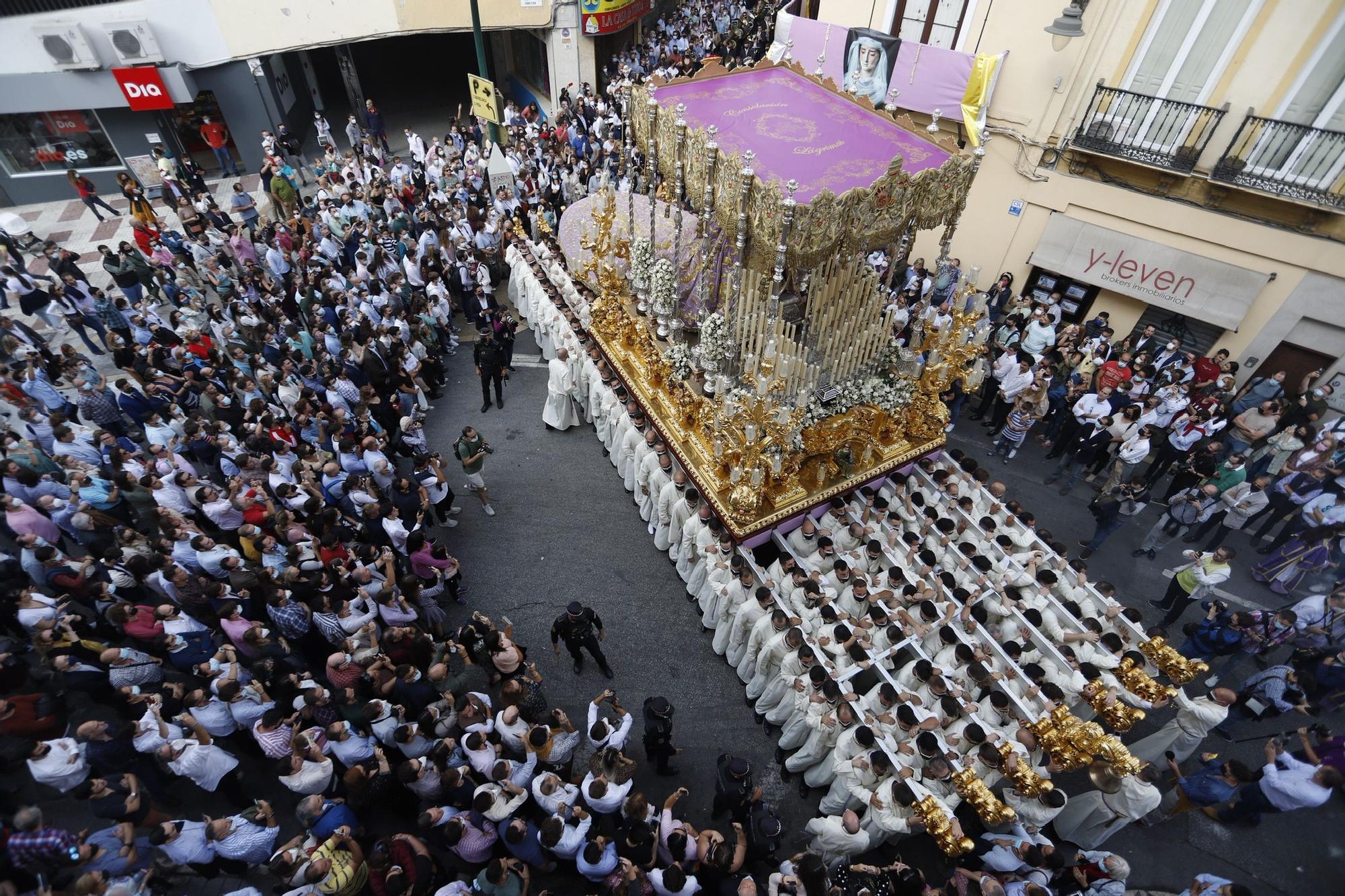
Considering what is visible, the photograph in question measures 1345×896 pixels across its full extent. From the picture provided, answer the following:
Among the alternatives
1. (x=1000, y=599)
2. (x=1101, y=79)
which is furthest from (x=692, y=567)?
(x=1101, y=79)

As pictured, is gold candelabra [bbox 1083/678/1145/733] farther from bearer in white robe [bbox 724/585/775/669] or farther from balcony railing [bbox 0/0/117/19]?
balcony railing [bbox 0/0/117/19]

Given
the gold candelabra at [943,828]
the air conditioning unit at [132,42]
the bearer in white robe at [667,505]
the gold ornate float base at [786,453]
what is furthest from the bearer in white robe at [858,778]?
the air conditioning unit at [132,42]

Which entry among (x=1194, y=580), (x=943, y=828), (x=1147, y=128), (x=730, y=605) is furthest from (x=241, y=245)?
(x=1147, y=128)

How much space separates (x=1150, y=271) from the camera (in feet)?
40.8

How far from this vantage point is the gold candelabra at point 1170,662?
6879 millimetres

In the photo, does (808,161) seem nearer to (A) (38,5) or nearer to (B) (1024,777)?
(B) (1024,777)

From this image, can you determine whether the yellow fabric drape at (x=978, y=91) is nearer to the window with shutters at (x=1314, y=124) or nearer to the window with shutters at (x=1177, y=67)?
the window with shutters at (x=1177, y=67)

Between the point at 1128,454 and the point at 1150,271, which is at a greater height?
the point at 1150,271

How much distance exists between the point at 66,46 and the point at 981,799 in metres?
24.0

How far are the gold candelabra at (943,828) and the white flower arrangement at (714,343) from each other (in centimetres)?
599

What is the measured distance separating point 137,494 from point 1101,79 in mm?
17272

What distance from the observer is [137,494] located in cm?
823

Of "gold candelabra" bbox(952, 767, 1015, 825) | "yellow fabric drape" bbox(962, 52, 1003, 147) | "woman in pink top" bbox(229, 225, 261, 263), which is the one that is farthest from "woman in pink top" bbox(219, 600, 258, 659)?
"yellow fabric drape" bbox(962, 52, 1003, 147)

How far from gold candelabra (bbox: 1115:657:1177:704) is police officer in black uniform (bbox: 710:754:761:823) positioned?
14.1 feet
